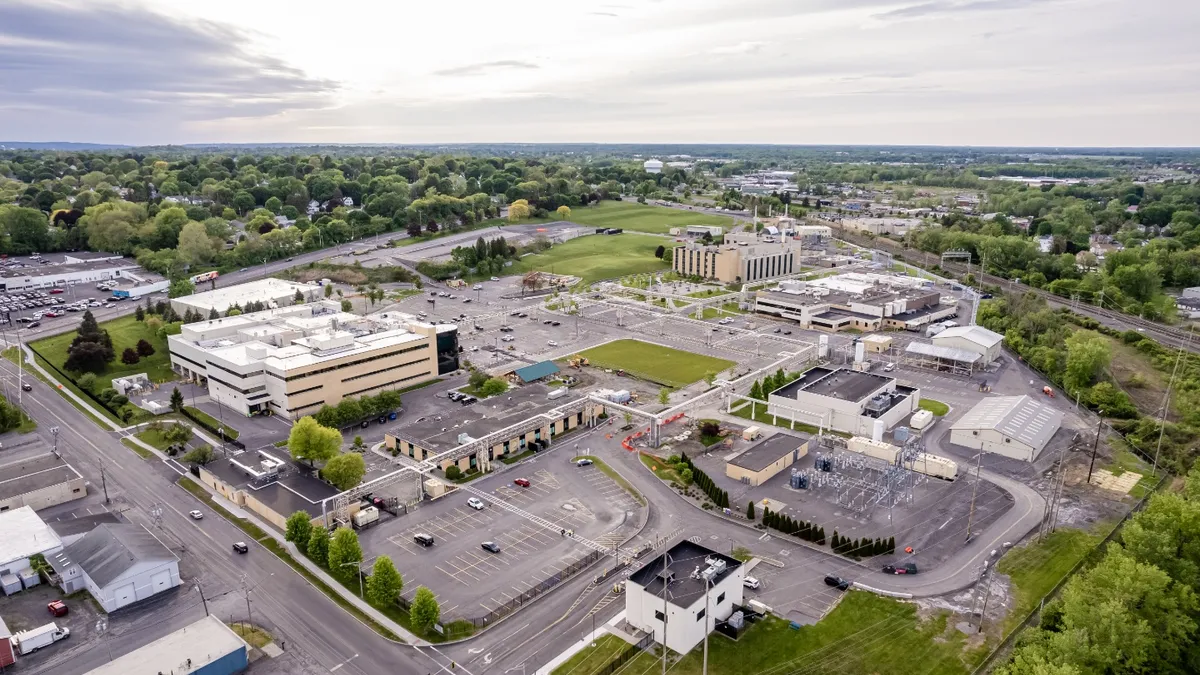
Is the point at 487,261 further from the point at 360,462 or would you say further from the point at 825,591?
the point at 825,591

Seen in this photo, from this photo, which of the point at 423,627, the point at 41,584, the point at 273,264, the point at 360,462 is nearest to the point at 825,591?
the point at 423,627

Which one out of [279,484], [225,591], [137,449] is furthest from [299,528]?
[137,449]

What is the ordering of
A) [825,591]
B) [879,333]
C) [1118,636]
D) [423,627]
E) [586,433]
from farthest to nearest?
1. [879,333]
2. [586,433]
3. [825,591]
4. [423,627]
5. [1118,636]

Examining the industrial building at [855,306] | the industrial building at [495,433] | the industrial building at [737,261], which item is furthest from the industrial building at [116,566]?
the industrial building at [737,261]

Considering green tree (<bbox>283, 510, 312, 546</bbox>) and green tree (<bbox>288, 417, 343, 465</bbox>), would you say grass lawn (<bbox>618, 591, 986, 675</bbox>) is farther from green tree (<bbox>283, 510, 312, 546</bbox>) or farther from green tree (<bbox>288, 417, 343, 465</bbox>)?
green tree (<bbox>288, 417, 343, 465</bbox>)

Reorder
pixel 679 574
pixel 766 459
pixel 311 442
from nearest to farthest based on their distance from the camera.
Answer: pixel 679 574 < pixel 311 442 < pixel 766 459

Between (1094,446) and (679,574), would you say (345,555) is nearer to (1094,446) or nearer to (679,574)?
(679,574)
